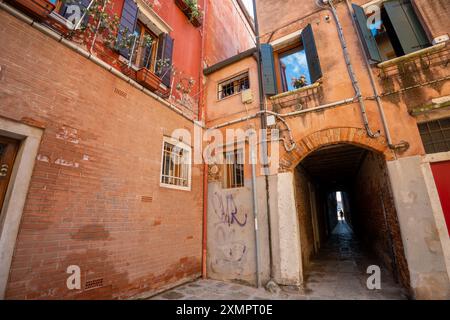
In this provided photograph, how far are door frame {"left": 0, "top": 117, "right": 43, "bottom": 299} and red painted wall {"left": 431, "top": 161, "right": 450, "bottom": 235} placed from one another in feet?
23.3

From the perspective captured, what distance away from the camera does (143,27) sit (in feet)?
19.1

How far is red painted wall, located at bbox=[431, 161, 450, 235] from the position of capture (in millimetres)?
3963

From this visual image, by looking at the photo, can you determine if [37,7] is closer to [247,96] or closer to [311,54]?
[247,96]

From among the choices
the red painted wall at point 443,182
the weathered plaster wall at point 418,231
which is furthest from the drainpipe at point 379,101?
the red painted wall at point 443,182

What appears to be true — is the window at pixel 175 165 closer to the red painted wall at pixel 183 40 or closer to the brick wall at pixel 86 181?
the brick wall at pixel 86 181

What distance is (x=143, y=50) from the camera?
5.68 m

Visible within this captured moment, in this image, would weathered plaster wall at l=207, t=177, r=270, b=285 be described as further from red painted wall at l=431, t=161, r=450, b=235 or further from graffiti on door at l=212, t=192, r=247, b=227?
red painted wall at l=431, t=161, r=450, b=235

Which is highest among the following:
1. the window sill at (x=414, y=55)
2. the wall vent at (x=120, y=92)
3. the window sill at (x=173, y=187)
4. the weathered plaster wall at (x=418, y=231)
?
the window sill at (x=414, y=55)

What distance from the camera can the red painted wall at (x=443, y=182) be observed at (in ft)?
13.0

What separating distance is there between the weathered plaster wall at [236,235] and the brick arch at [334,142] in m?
0.96

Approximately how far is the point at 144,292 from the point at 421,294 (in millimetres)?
5317

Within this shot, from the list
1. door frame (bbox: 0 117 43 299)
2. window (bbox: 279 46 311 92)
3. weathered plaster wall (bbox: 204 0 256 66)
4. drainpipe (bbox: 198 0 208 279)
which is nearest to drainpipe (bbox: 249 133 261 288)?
drainpipe (bbox: 198 0 208 279)

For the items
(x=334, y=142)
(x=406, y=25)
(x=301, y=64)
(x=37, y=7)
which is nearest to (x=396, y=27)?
(x=406, y=25)
